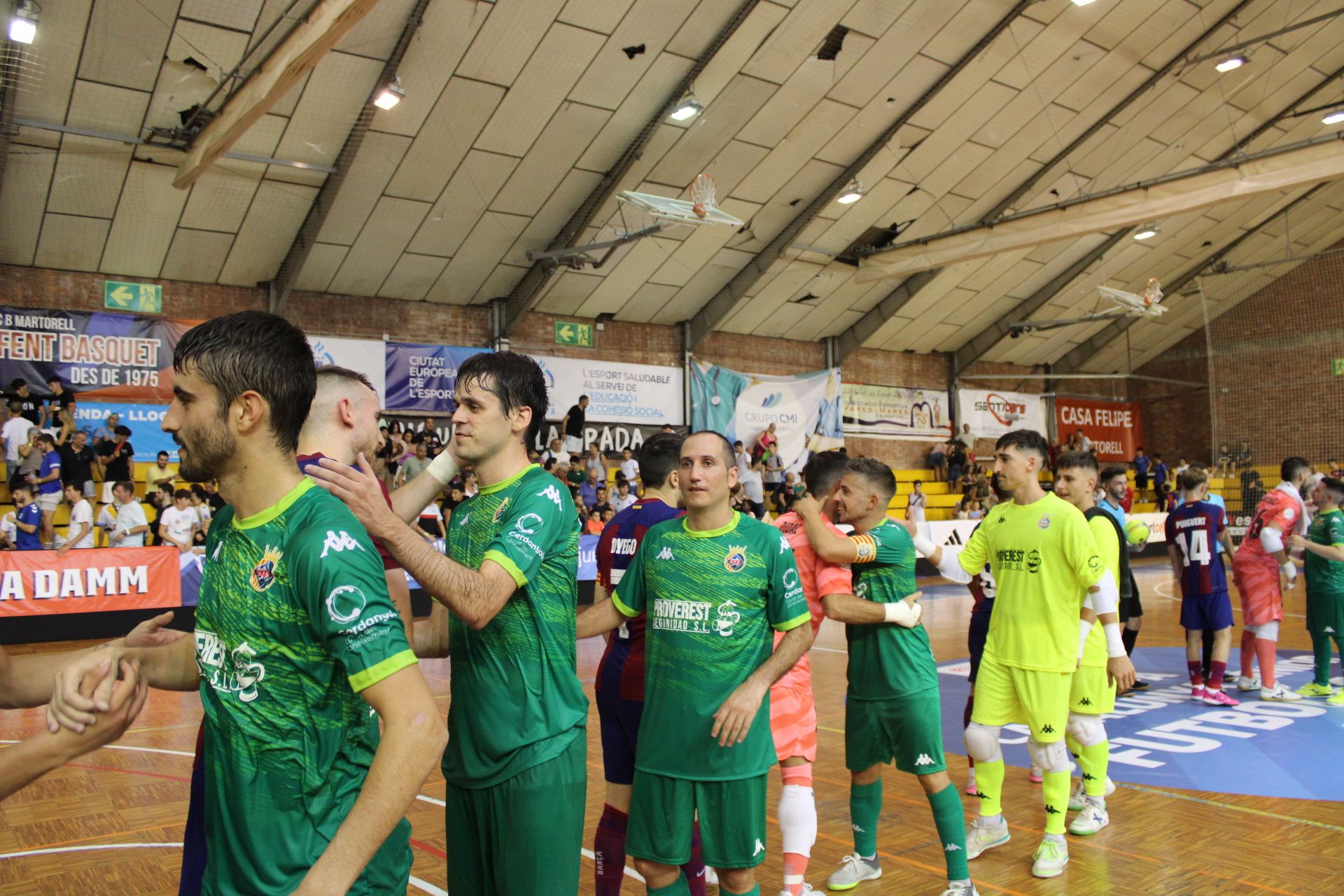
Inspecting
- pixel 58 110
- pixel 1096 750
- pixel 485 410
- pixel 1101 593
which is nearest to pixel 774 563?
pixel 485 410

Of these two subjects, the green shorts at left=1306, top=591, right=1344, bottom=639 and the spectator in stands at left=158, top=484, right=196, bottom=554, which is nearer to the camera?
the green shorts at left=1306, top=591, right=1344, bottom=639

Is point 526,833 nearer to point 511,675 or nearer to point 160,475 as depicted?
point 511,675

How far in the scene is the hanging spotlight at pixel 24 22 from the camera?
9.58 metres

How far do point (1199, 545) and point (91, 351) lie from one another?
14.6 meters

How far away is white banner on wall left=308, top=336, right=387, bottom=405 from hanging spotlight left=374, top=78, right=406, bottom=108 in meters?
4.87

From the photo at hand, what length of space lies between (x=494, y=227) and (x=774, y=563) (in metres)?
13.7

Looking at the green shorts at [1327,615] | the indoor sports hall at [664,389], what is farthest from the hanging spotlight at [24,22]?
the green shorts at [1327,615]

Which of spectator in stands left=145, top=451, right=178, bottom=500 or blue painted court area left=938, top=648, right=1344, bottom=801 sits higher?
spectator in stands left=145, top=451, right=178, bottom=500

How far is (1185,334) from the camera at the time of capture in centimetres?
2711

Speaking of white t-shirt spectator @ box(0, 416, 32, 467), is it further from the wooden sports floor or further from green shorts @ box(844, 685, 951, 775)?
green shorts @ box(844, 685, 951, 775)

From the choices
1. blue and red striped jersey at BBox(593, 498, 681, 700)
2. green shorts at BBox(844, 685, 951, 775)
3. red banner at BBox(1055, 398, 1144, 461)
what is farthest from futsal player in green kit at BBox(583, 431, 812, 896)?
red banner at BBox(1055, 398, 1144, 461)

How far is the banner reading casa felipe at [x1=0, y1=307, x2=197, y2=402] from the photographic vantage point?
543 inches

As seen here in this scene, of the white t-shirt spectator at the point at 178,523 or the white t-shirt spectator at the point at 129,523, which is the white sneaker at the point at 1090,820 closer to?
the white t-shirt spectator at the point at 178,523

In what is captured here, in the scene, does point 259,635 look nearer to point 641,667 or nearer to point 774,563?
point 774,563
